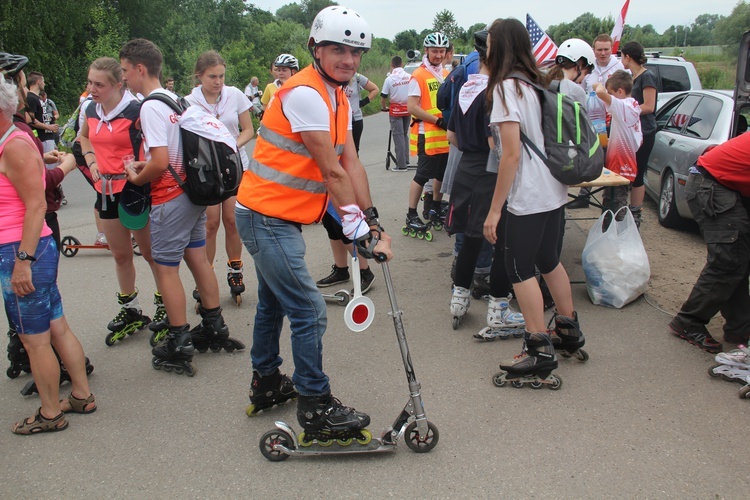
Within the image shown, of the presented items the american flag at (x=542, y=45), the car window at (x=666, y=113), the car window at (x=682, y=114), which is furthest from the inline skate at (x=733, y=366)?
the car window at (x=666, y=113)

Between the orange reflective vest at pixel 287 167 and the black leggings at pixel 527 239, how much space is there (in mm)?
1216

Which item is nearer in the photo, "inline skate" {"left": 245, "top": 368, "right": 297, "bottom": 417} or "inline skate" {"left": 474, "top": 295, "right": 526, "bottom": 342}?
"inline skate" {"left": 245, "top": 368, "right": 297, "bottom": 417}

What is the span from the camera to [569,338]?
4.01 metres

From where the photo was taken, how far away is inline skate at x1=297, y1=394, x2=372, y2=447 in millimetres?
3148

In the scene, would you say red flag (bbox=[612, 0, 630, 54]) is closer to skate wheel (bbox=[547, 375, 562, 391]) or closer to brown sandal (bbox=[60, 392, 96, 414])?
skate wheel (bbox=[547, 375, 562, 391])

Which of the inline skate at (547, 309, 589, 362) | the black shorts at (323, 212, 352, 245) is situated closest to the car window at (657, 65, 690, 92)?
the black shorts at (323, 212, 352, 245)

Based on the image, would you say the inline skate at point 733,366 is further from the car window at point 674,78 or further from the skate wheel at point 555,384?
the car window at point 674,78

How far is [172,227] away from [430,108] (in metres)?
3.77

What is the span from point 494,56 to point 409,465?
7.42ft

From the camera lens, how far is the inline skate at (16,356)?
4.12 meters

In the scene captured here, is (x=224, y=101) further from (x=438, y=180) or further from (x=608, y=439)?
(x=608, y=439)

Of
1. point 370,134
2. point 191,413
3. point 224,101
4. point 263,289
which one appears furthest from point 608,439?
point 370,134

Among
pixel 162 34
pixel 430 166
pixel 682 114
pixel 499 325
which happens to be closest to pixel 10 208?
pixel 499 325

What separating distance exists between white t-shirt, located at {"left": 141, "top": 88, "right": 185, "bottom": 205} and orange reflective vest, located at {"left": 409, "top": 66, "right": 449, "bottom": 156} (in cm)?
327
